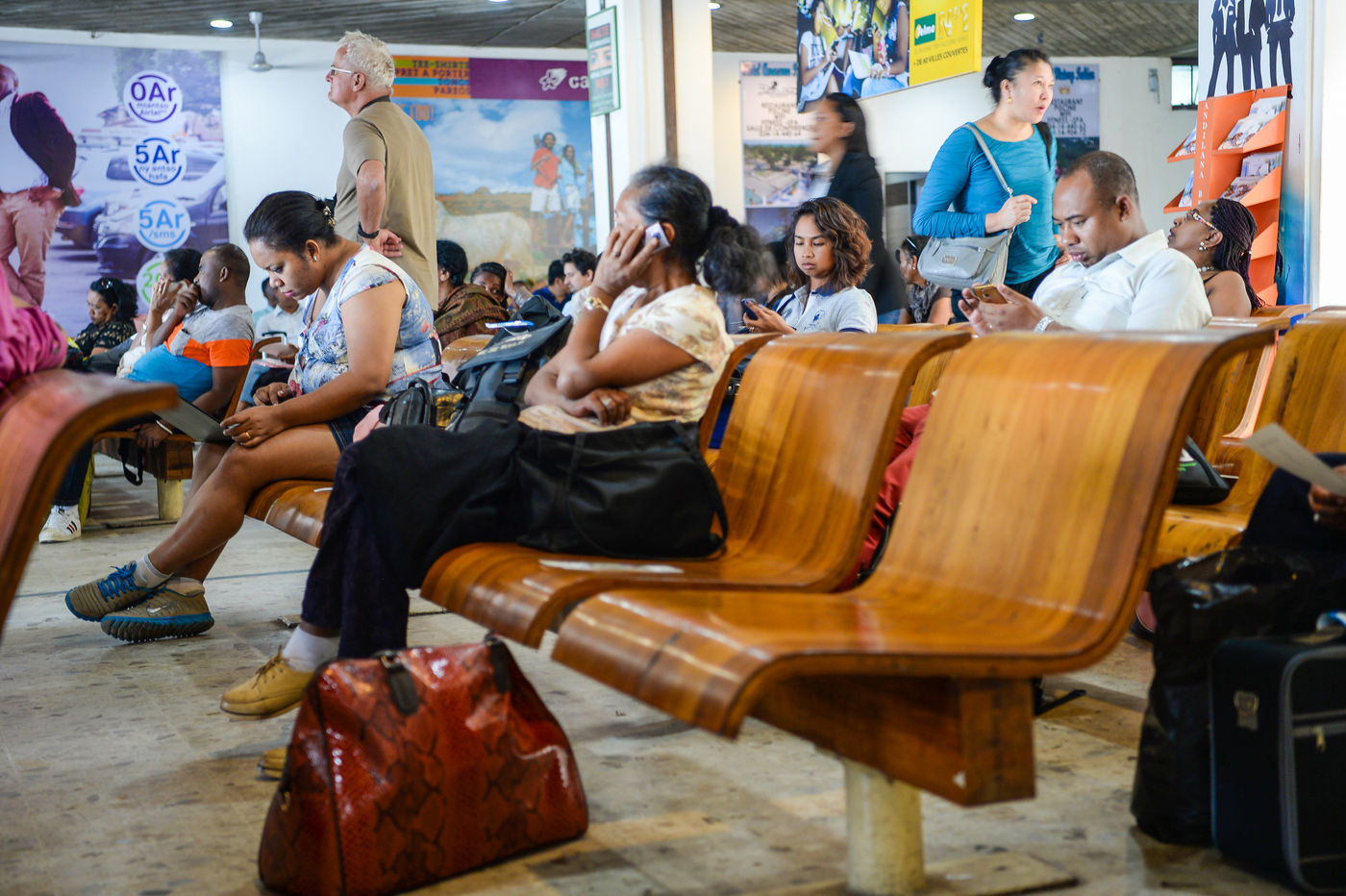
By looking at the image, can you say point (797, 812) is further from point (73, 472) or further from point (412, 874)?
point (73, 472)

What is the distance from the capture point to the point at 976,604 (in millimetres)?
1746

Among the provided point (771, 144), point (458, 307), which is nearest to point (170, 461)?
point (458, 307)

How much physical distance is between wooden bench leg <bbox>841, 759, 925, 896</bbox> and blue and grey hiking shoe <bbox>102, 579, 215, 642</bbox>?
2402 mm

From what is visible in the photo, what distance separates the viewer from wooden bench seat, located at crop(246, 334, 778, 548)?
2.76 metres

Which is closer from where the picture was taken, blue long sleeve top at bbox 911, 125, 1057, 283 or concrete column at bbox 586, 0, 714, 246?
blue long sleeve top at bbox 911, 125, 1057, 283

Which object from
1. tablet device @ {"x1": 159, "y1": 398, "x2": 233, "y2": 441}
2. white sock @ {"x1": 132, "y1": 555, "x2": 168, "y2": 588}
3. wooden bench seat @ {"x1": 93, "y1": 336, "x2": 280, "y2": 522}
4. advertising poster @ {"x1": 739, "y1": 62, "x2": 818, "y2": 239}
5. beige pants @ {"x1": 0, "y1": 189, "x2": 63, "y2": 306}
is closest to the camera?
tablet device @ {"x1": 159, "y1": 398, "x2": 233, "y2": 441}

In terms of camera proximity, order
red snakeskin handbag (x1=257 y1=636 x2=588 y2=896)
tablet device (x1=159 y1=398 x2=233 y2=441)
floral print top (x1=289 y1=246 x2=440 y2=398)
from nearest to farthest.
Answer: red snakeskin handbag (x1=257 y1=636 x2=588 y2=896)
tablet device (x1=159 y1=398 x2=233 y2=441)
floral print top (x1=289 y1=246 x2=440 y2=398)

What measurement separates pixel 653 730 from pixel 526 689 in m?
0.68

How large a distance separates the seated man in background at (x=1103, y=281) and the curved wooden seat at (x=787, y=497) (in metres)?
0.49

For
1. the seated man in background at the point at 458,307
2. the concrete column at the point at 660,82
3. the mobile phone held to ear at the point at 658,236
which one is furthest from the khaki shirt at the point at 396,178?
the concrete column at the point at 660,82

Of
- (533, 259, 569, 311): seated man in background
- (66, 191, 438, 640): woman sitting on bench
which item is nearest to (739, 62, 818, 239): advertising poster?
(533, 259, 569, 311): seated man in background

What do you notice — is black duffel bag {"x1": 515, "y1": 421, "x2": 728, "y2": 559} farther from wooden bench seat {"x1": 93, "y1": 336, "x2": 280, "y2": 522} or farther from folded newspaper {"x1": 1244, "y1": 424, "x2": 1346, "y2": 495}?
wooden bench seat {"x1": 93, "y1": 336, "x2": 280, "y2": 522}

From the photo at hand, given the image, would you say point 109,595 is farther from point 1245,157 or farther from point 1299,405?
point 1245,157

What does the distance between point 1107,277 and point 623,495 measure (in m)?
1.53
